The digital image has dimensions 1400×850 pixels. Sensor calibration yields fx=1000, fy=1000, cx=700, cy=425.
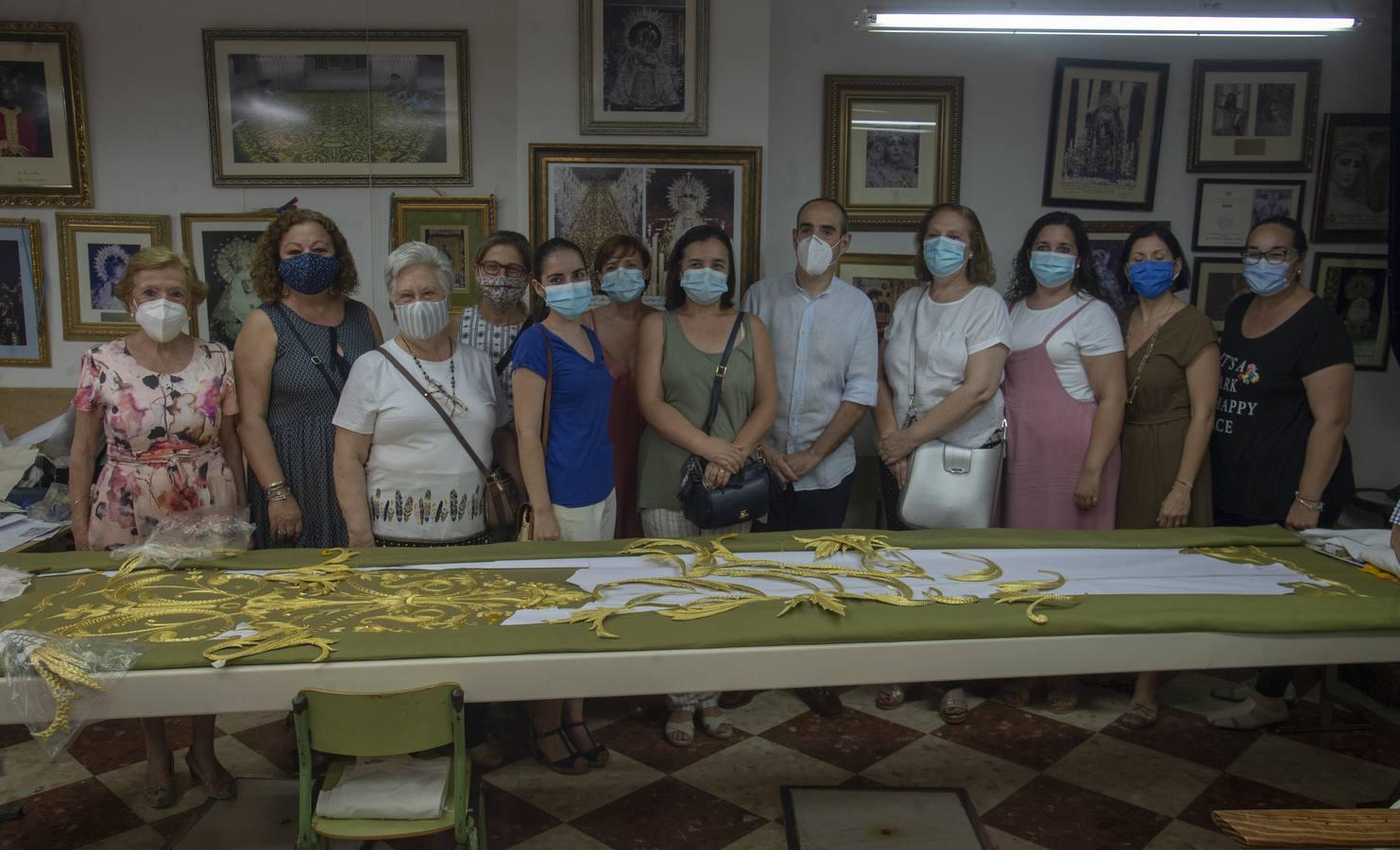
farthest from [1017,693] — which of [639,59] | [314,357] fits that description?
[639,59]

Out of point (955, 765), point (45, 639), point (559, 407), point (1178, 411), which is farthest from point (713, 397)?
point (45, 639)

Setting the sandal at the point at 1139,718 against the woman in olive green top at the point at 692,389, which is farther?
the sandal at the point at 1139,718

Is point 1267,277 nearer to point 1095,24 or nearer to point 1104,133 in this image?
point 1095,24

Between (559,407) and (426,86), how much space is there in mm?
2080

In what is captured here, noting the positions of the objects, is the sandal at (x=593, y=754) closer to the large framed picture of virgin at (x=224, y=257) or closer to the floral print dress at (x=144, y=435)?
the floral print dress at (x=144, y=435)

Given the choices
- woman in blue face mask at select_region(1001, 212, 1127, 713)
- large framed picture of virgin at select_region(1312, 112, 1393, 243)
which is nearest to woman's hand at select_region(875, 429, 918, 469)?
woman in blue face mask at select_region(1001, 212, 1127, 713)

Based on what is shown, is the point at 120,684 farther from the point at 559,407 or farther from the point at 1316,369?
the point at 1316,369

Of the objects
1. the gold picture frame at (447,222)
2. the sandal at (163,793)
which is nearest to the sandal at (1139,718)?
the sandal at (163,793)

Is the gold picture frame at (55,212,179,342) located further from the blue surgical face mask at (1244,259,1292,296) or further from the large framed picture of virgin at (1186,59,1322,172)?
the large framed picture of virgin at (1186,59,1322,172)

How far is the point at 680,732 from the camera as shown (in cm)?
328

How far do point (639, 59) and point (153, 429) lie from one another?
7.71ft

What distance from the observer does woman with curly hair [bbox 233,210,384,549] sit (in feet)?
10.0

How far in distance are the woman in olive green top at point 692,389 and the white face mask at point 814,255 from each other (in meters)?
0.28

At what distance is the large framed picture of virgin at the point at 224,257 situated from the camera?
4426 millimetres
